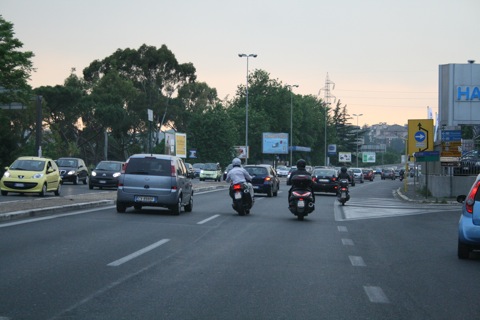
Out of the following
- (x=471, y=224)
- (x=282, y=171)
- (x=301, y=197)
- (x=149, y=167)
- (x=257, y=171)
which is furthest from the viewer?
(x=282, y=171)

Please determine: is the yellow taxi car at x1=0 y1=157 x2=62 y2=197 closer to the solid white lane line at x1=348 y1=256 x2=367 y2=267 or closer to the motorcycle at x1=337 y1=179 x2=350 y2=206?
the motorcycle at x1=337 y1=179 x2=350 y2=206

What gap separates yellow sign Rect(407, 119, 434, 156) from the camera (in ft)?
121

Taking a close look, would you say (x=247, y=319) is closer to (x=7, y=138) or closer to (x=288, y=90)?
(x=7, y=138)

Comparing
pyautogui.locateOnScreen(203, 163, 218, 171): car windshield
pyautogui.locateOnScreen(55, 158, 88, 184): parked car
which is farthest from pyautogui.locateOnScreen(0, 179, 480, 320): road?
pyautogui.locateOnScreen(203, 163, 218, 171): car windshield

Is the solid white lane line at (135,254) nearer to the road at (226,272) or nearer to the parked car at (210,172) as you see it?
the road at (226,272)

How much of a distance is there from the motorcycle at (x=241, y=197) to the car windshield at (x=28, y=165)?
432 inches

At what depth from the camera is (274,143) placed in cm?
10212

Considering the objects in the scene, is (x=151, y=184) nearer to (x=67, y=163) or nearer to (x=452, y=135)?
(x=452, y=135)

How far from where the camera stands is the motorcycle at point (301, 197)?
1872cm

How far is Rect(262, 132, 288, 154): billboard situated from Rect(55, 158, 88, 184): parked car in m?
60.7

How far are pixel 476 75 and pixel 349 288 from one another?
1397 inches

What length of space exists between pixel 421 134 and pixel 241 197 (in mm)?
19782

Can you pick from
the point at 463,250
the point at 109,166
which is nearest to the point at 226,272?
the point at 463,250

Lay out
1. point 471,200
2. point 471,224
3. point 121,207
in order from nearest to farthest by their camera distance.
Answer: point 471,224
point 471,200
point 121,207
